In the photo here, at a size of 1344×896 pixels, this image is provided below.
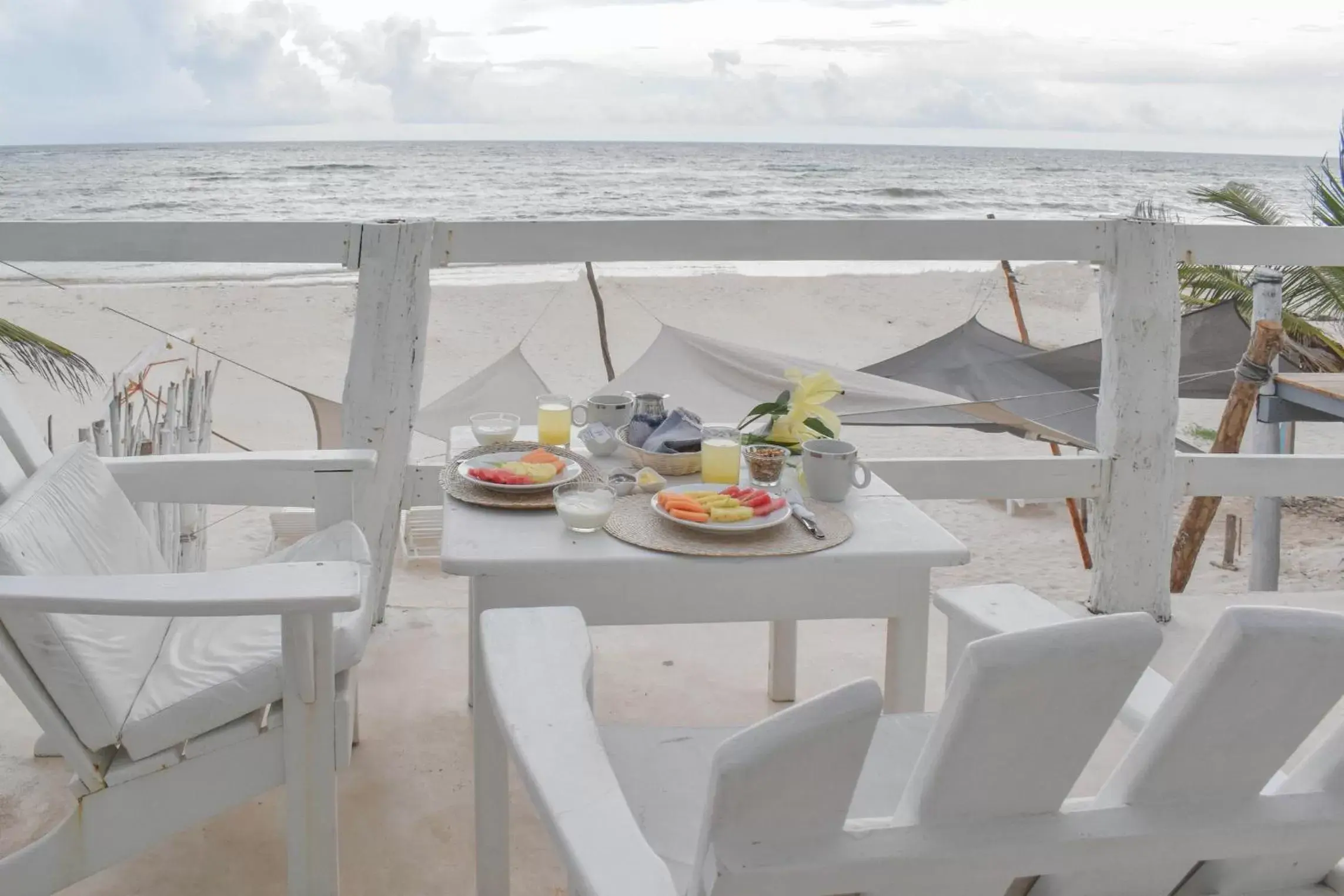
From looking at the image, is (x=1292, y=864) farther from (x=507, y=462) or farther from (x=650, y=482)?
(x=507, y=462)

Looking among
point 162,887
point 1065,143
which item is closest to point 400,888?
point 162,887

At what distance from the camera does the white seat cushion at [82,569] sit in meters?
1.37

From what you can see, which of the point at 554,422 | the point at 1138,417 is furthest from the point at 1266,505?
the point at 554,422

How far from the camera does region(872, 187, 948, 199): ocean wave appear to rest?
2295 cm

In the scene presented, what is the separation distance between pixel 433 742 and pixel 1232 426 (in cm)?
334

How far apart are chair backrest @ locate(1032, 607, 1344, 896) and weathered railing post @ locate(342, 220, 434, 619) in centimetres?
188

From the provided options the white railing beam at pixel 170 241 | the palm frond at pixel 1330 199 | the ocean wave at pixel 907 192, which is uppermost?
the ocean wave at pixel 907 192

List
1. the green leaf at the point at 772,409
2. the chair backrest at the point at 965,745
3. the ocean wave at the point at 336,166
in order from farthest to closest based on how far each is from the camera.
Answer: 1. the ocean wave at the point at 336,166
2. the green leaf at the point at 772,409
3. the chair backrest at the point at 965,745

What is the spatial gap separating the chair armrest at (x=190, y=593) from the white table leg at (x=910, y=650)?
A: 0.79 m

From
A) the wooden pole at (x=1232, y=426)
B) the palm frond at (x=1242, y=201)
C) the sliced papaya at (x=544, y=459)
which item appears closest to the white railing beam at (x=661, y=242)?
the sliced papaya at (x=544, y=459)

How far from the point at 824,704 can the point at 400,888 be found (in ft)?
4.05

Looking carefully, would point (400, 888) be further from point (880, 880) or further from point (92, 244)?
point (92, 244)

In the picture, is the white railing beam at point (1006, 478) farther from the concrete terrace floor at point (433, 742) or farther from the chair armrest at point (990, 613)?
the chair armrest at point (990, 613)

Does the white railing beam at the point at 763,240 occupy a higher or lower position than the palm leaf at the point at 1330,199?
lower
